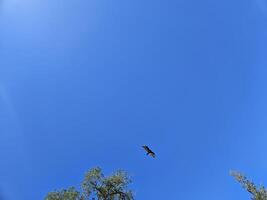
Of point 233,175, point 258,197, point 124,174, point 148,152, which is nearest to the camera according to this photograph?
point 148,152

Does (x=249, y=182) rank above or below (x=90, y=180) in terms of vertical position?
below

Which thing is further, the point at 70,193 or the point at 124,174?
the point at 124,174

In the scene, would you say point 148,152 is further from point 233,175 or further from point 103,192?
point 103,192

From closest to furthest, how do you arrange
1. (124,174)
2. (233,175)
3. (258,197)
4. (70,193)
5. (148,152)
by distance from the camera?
1. (148,152)
2. (258,197)
3. (233,175)
4. (70,193)
5. (124,174)

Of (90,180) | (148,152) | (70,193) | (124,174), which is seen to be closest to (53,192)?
(70,193)

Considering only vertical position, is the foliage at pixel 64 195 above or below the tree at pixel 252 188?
above

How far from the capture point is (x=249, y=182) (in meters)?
43.4

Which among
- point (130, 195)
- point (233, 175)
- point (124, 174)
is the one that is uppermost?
point (124, 174)

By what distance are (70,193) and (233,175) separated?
86.5 feet

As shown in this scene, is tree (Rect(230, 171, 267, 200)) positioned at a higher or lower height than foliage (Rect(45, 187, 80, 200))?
lower

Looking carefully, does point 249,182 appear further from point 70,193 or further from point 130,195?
point 70,193

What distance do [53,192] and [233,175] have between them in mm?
29390

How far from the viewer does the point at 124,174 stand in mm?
57125

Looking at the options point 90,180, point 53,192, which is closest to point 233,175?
point 90,180
